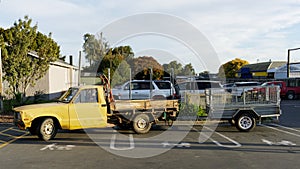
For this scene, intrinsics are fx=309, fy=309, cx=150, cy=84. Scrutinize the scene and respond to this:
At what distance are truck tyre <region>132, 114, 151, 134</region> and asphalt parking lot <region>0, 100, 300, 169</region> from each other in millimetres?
295

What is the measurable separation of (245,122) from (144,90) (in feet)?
32.3

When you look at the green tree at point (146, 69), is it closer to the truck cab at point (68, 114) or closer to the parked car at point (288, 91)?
the parked car at point (288, 91)

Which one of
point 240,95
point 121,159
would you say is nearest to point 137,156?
point 121,159

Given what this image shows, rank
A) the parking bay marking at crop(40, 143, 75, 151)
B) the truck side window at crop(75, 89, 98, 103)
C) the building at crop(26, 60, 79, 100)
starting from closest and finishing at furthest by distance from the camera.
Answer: the parking bay marking at crop(40, 143, 75, 151) < the truck side window at crop(75, 89, 98, 103) < the building at crop(26, 60, 79, 100)

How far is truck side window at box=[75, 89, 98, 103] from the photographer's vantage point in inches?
414

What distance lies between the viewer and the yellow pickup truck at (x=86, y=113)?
1009 centimetres

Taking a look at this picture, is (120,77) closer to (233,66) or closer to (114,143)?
(114,143)

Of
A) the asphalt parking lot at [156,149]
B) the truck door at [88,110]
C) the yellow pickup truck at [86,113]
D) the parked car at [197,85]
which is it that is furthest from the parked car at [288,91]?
the truck door at [88,110]

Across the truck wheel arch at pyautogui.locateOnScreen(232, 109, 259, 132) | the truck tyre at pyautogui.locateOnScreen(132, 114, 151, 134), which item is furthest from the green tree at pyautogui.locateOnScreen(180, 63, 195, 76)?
the truck tyre at pyautogui.locateOnScreen(132, 114, 151, 134)

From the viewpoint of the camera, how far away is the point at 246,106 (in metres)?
11.9

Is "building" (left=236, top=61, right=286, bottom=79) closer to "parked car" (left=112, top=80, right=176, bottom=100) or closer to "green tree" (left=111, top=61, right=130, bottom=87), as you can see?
"green tree" (left=111, top=61, right=130, bottom=87)

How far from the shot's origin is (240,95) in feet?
39.8

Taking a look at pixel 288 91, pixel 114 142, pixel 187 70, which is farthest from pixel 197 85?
pixel 288 91

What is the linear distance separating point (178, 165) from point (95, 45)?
40.0 meters
